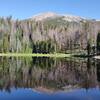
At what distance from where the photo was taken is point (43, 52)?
6722 inches

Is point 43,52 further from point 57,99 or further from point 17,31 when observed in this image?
point 57,99

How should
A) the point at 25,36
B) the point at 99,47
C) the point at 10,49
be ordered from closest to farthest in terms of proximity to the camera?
the point at 99,47 < the point at 10,49 < the point at 25,36

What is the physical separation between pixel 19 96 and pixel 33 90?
4.32 meters

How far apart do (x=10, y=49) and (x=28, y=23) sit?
101ft

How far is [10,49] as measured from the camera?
163 metres

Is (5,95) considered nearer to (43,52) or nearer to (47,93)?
(47,93)

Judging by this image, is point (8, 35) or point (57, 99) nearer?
point (57, 99)

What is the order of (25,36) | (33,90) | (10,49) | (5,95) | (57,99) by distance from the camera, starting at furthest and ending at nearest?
(25,36)
(10,49)
(33,90)
(5,95)
(57,99)

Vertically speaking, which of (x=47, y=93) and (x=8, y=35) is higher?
(x=8, y=35)

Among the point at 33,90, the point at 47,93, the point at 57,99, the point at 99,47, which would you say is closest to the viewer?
the point at 57,99

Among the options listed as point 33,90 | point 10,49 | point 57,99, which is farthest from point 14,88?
point 10,49

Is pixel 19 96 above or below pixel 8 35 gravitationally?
below

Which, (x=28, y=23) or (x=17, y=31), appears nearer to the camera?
(x=17, y=31)

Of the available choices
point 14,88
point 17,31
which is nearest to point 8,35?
point 17,31
